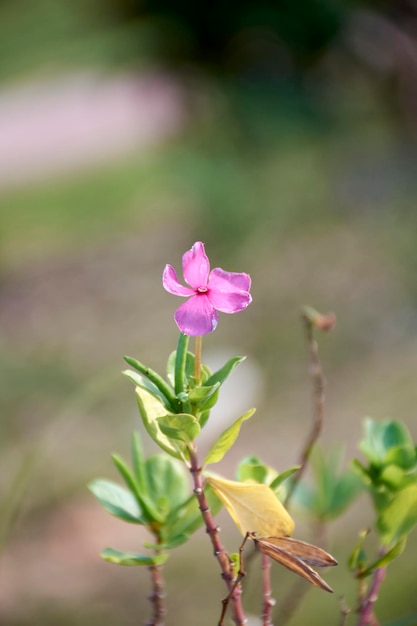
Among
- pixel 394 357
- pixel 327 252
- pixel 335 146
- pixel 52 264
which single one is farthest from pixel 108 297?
pixel 335 146

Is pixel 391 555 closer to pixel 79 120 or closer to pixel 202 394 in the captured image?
pixel 202 394

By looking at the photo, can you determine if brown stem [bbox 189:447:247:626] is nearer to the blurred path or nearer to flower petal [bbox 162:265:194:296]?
flower petal [bbox 162:265:194:296]

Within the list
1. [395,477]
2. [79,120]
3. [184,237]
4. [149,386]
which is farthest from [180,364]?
[79,120]

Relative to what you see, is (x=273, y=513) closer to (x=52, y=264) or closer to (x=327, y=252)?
(x=327, y=252)

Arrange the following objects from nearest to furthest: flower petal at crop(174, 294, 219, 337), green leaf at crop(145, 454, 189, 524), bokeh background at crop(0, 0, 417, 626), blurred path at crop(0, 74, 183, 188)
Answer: flower petal at crop(174, 294, 219, 337), green leaf at crop(145, 454, 189, 524), bokeh background at crop(0, 0, 417, 626), blurred path at crop(0, 74, 183, 188)

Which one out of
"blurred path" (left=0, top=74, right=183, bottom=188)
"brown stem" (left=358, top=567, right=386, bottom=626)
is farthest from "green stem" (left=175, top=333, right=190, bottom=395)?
"blurred path" (left=0, top=74, right=183, bottom=188)

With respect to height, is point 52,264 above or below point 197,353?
above

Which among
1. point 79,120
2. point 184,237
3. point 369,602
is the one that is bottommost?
point 369,602
